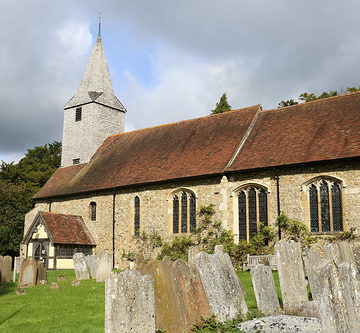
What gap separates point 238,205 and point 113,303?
47.2 ft

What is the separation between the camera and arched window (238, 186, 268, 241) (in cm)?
1825

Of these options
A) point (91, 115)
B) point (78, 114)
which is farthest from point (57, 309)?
point (78, 114)

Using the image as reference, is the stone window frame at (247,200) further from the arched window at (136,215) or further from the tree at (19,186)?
the tree at (19,186)

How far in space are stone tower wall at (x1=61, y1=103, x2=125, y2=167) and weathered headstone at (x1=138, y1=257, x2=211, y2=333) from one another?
22468 mm

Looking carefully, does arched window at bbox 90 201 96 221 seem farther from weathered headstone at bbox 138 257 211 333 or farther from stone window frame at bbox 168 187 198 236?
weathered headstone at bbox 138 257 211 333

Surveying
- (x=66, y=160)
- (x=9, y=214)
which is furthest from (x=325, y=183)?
(x=9, y=214)

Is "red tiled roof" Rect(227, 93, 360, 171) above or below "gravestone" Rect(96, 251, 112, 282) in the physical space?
above

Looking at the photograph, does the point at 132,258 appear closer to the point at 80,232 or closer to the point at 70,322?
the point at 80,232

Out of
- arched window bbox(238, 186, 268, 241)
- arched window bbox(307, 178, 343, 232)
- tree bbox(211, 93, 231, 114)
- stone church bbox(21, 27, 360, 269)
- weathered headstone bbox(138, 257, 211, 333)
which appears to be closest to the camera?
weathered headstone bbox(138, 257, 211, 333)

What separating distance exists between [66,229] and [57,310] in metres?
14.6

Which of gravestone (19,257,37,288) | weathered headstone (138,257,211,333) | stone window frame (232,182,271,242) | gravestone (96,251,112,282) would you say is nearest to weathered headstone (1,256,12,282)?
gravestone (19,257,37,288)

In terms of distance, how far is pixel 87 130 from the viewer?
29.2 meters

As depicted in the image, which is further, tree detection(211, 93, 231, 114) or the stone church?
tree detection(211, 93, 231, 114)

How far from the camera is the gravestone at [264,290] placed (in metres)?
7.66
